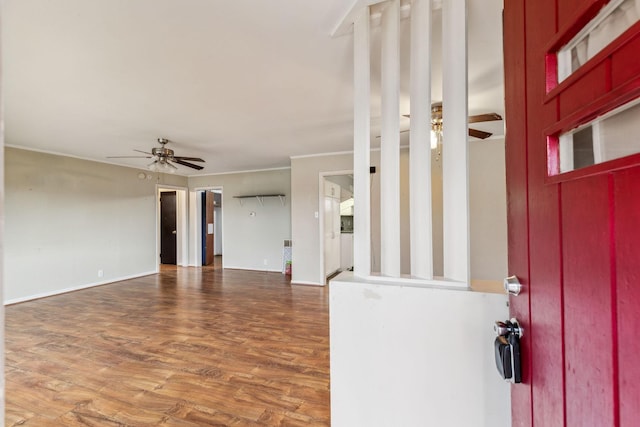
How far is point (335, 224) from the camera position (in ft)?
19.9


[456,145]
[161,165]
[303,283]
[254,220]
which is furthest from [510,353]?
[254,220]

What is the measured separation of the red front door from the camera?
1.53 feet

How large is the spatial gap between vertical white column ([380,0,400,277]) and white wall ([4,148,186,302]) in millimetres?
5424

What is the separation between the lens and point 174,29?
1.69 m

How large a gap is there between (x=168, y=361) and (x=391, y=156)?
8.24ft

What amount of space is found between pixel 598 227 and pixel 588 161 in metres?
0.13

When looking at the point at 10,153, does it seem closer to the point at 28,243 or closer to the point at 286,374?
the point at 28,243

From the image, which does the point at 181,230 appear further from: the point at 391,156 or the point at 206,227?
Result: the point at 391,156

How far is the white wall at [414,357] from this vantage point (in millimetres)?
1093

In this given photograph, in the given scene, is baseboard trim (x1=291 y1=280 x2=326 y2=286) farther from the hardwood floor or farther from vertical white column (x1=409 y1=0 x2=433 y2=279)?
vertical white column (x1=409 y1=0 x2=433 y2=279)

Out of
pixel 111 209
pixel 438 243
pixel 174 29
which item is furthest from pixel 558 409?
pixel 111 209

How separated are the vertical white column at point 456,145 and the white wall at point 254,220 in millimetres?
5348

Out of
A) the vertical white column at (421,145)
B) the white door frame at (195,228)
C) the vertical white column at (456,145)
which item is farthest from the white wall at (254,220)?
the vertical white column at (456,145)

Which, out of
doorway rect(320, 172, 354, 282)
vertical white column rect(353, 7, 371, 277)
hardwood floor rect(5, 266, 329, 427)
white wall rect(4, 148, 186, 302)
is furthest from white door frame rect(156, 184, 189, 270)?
vertical white column rect(353, 7, 371, 277)
